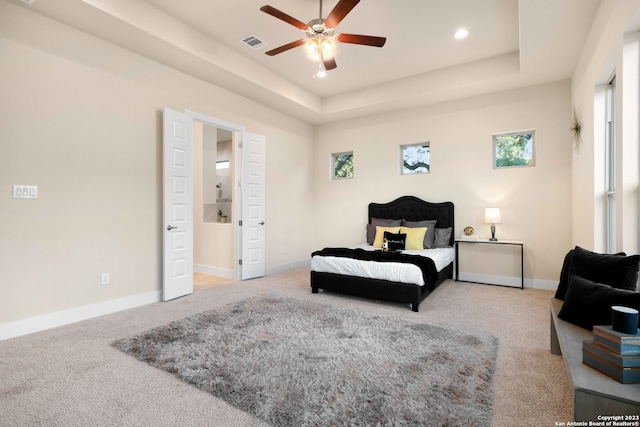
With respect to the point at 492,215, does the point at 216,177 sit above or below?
above

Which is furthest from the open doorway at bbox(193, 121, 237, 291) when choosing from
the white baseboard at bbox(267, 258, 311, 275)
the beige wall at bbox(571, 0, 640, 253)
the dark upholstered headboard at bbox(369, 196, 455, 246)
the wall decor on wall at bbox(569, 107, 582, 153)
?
the wall decor on wall at bbox(569, 107, 582, 153)

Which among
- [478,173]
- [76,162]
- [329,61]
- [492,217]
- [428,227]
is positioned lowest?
[428,227]

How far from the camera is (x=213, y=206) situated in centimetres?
625

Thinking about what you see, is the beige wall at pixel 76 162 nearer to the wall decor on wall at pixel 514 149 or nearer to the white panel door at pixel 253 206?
the white panel door at pixel 253 206

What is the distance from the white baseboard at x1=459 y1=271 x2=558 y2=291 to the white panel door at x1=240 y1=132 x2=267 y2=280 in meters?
3.46

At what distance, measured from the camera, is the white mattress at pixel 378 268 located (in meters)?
3.61

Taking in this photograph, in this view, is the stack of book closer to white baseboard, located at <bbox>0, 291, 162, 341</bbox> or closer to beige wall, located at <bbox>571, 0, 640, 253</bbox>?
beige wall, located at <bbox>571, 0, 640, 253</bbox>

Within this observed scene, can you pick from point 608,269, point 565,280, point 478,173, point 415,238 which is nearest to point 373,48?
point 478,173

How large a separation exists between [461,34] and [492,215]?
8.35ft

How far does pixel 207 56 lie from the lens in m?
3.97

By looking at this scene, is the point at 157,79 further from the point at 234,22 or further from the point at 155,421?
the point at 155,421

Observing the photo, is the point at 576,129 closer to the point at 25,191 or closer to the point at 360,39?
the point at 360,39

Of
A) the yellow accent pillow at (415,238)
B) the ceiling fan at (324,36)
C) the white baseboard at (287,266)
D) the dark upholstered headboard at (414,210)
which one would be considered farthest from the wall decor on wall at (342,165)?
the ceiling fan at (324,36)

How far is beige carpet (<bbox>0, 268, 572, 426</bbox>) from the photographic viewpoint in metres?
1.75
